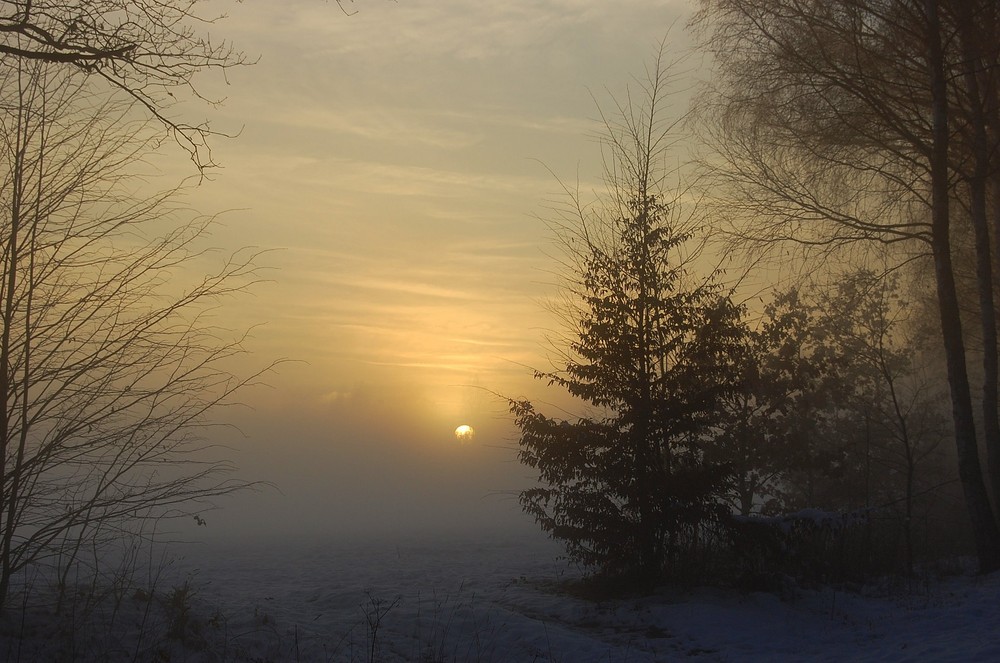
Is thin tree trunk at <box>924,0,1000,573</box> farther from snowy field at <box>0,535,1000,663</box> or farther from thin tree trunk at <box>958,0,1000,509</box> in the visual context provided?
snowy field at <box>0,535,1000,663</box>

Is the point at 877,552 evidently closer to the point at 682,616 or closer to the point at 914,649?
the point at 682,616

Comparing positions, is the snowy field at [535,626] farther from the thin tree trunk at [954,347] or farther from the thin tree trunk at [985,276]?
the thin tree trunk at [985,276]

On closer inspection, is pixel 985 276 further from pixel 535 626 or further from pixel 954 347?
pixel 535 626

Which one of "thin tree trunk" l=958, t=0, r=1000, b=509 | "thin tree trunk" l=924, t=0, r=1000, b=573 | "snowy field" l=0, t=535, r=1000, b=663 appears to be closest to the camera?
"snowy field" l=0, t=535, r=1000, b=663

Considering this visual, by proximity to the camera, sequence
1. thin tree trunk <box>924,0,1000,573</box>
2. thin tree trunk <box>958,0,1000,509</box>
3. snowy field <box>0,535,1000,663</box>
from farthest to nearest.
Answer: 1. thin tree trunk <box>958,0,1000,509</box>
2. thin tree trunk <box>924,0,1000,573</box>
3. snowy field <box>0,535,1000,663</box>

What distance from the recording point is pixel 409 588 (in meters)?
13.0

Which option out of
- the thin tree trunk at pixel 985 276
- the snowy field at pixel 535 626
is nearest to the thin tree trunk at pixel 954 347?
the thin tree trunk at pixel 985 276

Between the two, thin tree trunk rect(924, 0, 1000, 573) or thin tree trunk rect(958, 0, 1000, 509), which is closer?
thin tree trunk rect(924, 0, 1000, 573)

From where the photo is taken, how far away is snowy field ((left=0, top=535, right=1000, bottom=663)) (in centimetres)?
782

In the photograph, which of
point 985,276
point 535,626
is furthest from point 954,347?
point 535,626

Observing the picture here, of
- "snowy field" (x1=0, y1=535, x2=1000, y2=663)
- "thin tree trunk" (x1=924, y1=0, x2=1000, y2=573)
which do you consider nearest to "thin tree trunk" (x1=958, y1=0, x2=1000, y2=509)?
"thin tree trunk" (x1=924, y1=0, x2=1000, y2=573)

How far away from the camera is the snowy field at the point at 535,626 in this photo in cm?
782

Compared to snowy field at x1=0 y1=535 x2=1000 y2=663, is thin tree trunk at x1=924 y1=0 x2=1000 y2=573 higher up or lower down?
higher up

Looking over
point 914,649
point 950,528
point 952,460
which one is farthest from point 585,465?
point 952,460
